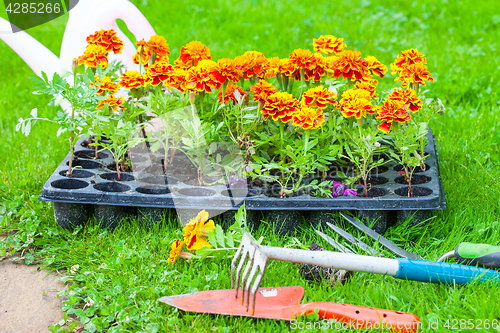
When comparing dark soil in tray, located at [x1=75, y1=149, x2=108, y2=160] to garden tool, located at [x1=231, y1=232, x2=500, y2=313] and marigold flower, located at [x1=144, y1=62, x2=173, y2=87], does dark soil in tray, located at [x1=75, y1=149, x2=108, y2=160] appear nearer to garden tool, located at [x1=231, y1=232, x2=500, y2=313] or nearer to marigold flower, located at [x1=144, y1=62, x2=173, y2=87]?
marigold flower, located at [x1=144, y1=62, x2=173, y2=87]

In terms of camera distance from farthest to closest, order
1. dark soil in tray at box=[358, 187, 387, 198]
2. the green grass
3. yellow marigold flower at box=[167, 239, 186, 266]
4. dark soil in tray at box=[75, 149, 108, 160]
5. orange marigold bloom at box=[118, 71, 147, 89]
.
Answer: dark soil in tray at box=[75, 149, 108, 160] → orange marigold bloom at box=[118, 71, 147, 89] → dark soil in tray at box=[358, 187, 387, 198] → yellow marigold flower at box=[167, 239, 186, 266] → the green grass

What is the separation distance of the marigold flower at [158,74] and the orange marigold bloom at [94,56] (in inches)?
10.1

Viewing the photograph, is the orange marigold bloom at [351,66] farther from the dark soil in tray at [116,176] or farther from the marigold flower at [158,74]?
the dark soil in tray at [116,176]

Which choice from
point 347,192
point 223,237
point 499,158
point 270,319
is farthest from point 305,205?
point 499,158

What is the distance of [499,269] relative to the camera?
1598 millimetres

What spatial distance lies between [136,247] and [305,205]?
2.32 feet

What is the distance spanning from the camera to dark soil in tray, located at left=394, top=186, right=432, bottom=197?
1.99m

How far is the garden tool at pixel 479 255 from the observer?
1580 mm

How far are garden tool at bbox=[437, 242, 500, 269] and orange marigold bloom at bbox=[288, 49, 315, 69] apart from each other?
945 millimetres

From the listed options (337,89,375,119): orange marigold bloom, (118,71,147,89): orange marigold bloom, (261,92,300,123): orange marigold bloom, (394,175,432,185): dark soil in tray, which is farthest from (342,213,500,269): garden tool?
(118,71,147,89): orange marigold bloom

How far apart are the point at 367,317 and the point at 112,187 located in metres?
1.23

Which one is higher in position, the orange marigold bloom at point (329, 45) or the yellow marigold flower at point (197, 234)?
the orange marigold bloom at point (329, 45)

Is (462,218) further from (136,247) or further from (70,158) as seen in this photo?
(70,158)

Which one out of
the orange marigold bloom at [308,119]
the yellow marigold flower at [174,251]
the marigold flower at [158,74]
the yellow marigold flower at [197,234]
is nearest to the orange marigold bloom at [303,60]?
the orange marigold bloom at [308,119]
